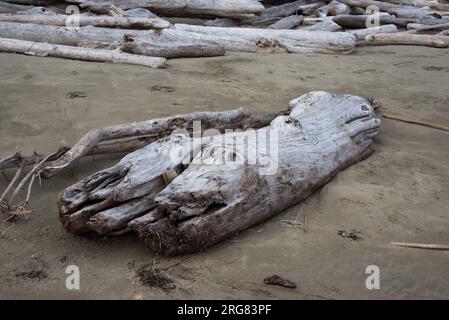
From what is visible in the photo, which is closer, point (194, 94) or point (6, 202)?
point (6, 202)

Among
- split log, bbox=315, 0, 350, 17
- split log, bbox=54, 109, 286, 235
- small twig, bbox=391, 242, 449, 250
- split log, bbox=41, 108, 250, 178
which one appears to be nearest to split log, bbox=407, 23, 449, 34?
split log, bbox=315, 0, 350, 17

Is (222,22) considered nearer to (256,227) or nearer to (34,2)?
(34,2)

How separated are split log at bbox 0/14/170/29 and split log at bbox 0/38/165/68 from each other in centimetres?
129

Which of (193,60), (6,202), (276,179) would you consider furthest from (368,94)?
(6,202)

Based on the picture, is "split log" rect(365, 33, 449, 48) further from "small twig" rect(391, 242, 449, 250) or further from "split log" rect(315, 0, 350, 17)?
"small twig" rect(391, 242, 449, 250)

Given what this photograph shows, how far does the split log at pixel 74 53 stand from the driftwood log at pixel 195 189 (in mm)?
3629

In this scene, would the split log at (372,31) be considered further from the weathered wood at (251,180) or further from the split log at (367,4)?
the weathered wood at (251,180)

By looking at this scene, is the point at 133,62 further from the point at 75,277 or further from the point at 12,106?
the point at 75,277

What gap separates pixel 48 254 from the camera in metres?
2.99

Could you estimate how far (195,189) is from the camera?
290 cm
